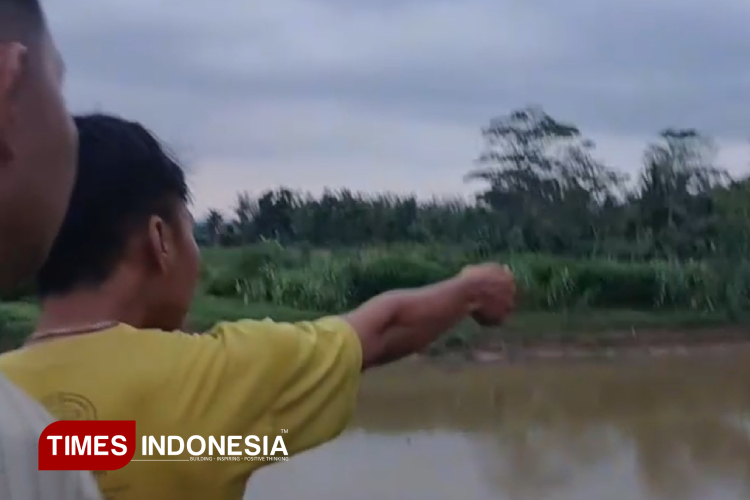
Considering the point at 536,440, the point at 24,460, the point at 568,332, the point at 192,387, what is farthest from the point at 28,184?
the point at 568,332

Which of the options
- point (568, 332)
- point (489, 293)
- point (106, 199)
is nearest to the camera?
point (106, 199)

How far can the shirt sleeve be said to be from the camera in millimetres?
1388

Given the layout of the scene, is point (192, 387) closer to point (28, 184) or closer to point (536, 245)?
point (28, 184)

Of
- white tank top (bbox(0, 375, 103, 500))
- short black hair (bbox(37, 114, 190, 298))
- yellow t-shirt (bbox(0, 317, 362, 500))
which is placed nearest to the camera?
white tank top (bbox(0, 375, 103, 500))

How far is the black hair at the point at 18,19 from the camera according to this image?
0.87 metres

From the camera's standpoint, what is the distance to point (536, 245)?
16.5 meters

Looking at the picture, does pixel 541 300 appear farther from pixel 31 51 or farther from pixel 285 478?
pixel 31 51

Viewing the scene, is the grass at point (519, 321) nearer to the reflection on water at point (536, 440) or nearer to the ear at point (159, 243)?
the reflection on water at point (536, 440)

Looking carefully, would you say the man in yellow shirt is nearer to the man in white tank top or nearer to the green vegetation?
the man in white tank top

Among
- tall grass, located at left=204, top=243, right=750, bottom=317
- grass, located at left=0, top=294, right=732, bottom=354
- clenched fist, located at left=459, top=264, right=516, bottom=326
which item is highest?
clenched fist, located at left=459, top=264, right=516, bottom=326

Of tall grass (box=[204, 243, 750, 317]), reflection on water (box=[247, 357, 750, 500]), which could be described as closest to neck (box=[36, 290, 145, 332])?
reflection on water (box=[247, 357, 750, 500])

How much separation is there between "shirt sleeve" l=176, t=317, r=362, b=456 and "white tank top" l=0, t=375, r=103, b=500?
1.72ft

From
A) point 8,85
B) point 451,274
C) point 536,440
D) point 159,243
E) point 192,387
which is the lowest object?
point 536,440

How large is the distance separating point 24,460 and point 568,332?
523 inches
